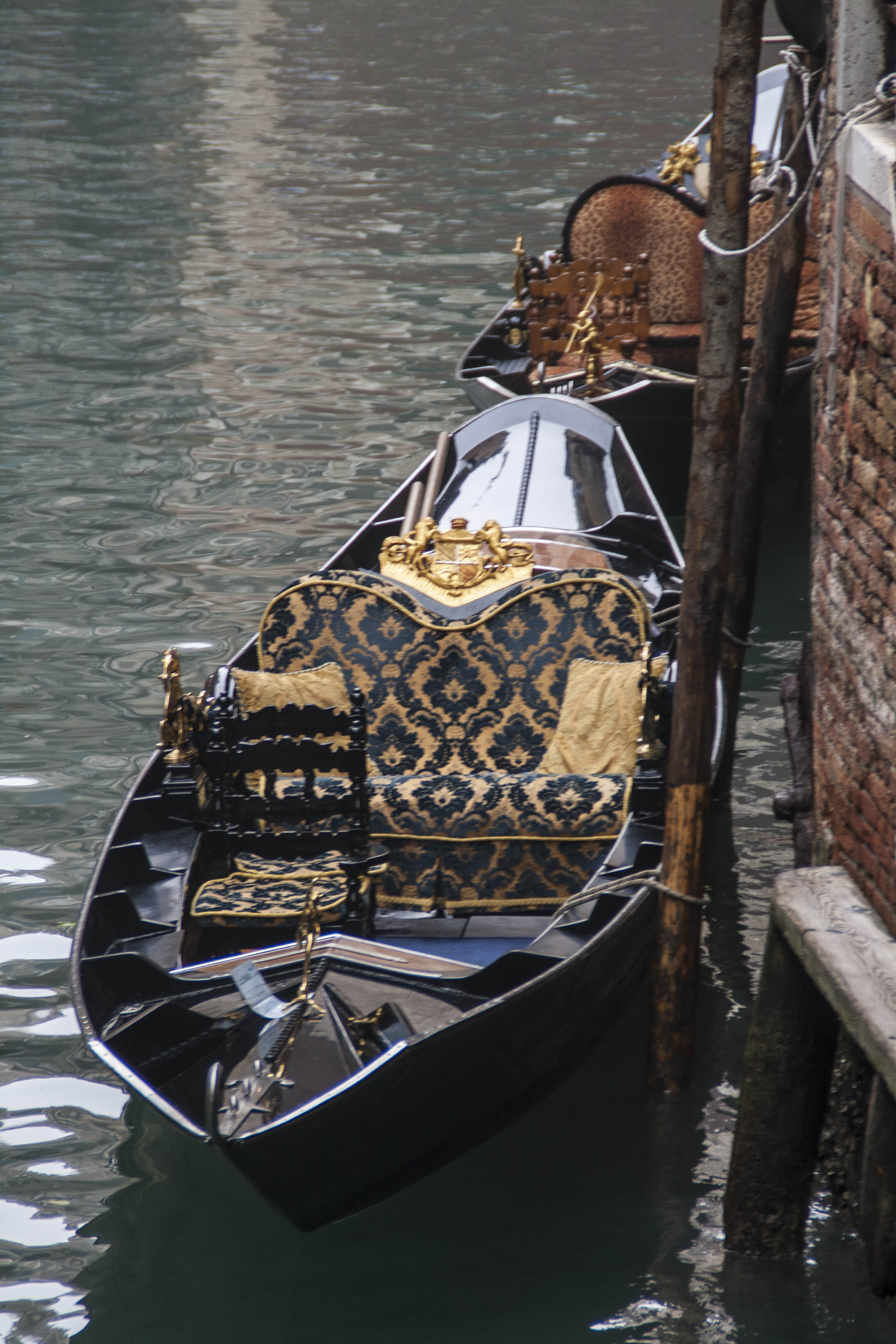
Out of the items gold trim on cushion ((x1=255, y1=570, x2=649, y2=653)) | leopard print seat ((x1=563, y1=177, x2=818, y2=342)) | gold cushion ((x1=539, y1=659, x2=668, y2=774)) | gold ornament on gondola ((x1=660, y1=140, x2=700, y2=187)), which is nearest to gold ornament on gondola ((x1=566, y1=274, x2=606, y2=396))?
leopard print seat ((x1=563, y1=177, x2=818, y2=342))

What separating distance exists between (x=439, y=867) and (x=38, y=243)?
987 centimetres

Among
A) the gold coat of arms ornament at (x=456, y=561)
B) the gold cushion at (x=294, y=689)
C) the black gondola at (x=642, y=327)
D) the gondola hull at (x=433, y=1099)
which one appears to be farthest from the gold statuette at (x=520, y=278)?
the gondola hull at (x=433, y=1099)

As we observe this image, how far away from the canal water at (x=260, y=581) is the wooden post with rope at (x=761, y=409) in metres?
0.57

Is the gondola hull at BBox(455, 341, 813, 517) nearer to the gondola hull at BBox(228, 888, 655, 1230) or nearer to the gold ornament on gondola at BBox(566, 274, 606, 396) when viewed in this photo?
the gold ornament on gondola at BBox(566, 274, 606, 396)

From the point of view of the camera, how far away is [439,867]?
12.5 feet

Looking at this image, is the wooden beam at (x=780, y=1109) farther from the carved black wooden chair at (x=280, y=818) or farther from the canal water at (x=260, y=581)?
the carved black wooden chair at (x=280, y=818)

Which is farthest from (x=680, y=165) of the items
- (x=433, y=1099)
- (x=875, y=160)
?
(x=433, y=1099)

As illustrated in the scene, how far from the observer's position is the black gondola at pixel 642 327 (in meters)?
7.07

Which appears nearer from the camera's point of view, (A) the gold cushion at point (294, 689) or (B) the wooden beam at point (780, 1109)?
(B) the wooden beam at point (780, 1109)

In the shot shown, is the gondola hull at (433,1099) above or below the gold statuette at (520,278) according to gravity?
below

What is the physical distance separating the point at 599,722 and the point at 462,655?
43 cm

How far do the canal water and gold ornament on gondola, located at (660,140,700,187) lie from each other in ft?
5.59

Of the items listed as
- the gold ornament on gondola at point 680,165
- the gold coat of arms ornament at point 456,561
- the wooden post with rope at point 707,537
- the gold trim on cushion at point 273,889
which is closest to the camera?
the wooden post with rope at point 707,537

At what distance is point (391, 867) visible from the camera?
3.86 m
